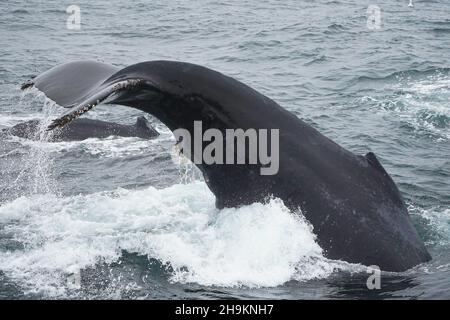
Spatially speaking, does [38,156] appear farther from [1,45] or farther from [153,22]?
[153,22]

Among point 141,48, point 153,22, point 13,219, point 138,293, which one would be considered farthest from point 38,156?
point 153,22

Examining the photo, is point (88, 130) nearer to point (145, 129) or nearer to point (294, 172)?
point (145, 129)

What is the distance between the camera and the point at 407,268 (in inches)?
236

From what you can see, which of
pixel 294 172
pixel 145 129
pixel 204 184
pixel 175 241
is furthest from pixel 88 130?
pixel 294 172

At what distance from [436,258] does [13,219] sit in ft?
16.2

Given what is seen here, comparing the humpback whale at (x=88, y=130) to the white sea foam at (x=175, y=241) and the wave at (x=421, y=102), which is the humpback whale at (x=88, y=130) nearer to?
the white sea foam at (x=175, y=241)

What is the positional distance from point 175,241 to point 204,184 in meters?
2.01

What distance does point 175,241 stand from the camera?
7.10 m

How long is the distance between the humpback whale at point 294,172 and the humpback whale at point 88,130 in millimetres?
7097

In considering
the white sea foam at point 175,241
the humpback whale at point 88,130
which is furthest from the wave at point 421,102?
the white sea foam at point 175,241

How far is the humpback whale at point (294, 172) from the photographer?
5461mm

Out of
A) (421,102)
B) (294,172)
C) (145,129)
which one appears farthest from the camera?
(421,102)

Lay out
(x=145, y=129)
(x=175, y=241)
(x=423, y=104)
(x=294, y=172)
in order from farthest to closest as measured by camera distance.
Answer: (x=423, y=104) < (x=145, y=129) < (x=175, y=241) < (x=294, y=172)

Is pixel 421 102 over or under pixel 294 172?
under
